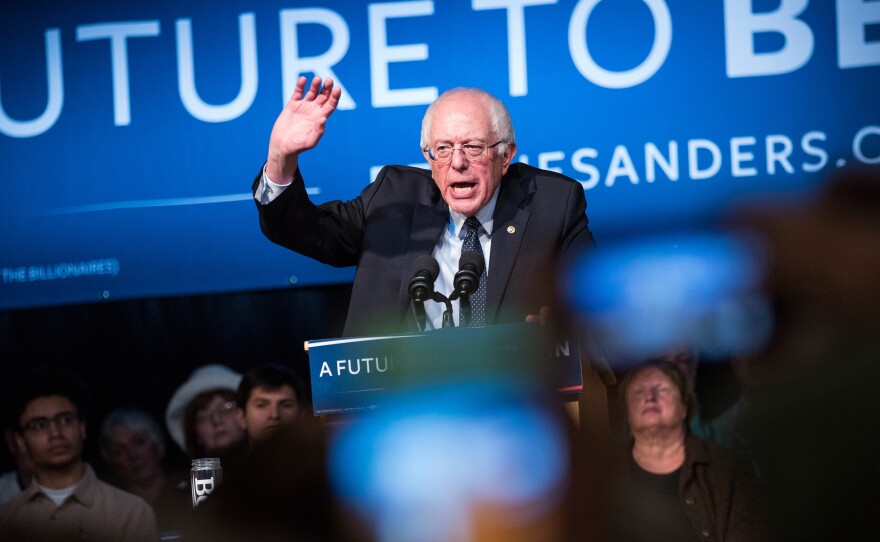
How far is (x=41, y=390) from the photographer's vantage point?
13.0 ft

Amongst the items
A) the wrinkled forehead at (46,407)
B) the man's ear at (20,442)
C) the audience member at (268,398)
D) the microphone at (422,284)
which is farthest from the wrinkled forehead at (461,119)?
the man's ear at (20,442)

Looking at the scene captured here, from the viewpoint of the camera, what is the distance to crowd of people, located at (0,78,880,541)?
1.18m

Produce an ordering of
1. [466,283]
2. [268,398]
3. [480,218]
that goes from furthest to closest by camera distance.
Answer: [268,398] → [480,218] → [466,283]

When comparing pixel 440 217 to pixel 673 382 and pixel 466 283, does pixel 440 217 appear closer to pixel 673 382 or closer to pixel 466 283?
pixel 466 283

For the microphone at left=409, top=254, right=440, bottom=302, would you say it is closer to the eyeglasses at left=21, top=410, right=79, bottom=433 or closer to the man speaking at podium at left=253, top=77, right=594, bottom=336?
the man speaking at podium at left=253, top=77, right=594, bottom=336

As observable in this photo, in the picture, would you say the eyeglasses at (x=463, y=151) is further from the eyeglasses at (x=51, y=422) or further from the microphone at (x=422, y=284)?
the eyeglasses at (x=51, y=422)

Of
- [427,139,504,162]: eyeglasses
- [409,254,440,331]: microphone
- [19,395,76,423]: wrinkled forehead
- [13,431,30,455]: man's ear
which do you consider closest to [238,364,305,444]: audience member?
[19,395,76,423]: wrinkled forehead

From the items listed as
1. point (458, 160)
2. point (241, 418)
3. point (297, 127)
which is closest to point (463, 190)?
point (458, 160)

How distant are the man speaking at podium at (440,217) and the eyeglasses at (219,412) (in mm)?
1331

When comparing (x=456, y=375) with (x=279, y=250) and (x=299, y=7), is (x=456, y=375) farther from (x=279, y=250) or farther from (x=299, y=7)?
(x=299, y=7)

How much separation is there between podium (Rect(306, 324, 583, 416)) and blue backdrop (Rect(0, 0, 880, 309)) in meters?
1.91

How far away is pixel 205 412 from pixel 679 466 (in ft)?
5.64

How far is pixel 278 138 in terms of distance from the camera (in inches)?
99.6

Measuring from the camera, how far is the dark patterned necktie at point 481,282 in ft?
8.21
